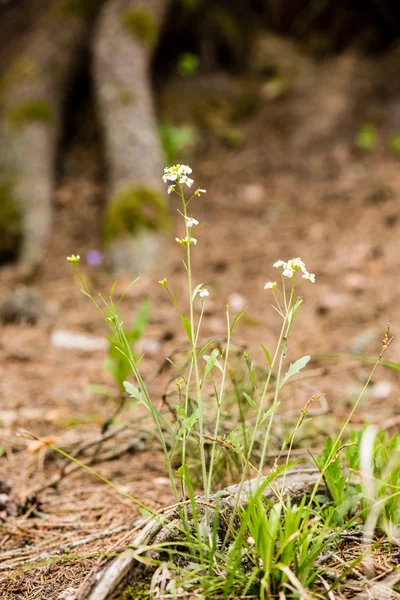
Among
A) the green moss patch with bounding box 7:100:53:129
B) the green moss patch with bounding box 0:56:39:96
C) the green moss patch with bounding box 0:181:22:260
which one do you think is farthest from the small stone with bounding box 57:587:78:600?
→ the green moss patch with bounding box 0:56:39:96

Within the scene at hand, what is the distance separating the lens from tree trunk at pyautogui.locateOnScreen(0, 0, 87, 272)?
469cm

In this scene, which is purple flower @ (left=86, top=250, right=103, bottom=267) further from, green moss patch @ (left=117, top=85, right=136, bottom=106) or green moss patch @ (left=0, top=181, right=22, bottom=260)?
green moss patch @ (left=117, top=85, right=136, bottom=106)

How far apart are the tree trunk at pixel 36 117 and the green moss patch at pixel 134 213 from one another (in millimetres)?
691

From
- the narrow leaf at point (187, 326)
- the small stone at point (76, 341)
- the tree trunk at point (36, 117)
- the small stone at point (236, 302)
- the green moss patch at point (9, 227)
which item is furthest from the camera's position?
the tree trunk at point (36, 117)

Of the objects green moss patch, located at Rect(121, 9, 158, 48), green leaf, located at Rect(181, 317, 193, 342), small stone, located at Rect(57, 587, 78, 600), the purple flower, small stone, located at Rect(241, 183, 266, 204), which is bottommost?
small stone, located at Rect(57, 587, 78, 600)

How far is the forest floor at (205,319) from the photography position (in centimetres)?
170

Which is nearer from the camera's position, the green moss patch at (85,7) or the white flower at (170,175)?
the white flower at (170,175)

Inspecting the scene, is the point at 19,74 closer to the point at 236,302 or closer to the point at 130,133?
the point at 130,133

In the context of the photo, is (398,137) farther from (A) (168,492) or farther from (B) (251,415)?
(A) (168,492)

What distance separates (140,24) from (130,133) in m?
1.57

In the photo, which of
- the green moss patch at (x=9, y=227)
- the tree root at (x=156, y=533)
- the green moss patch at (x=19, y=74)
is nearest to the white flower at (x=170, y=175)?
the tree root at (x=156, y=533)

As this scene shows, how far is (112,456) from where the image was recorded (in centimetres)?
211

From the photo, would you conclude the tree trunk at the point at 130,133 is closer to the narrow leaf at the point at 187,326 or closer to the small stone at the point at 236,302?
the small stone at the point at 236,302

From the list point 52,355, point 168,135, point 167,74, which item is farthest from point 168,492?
point 167,74
